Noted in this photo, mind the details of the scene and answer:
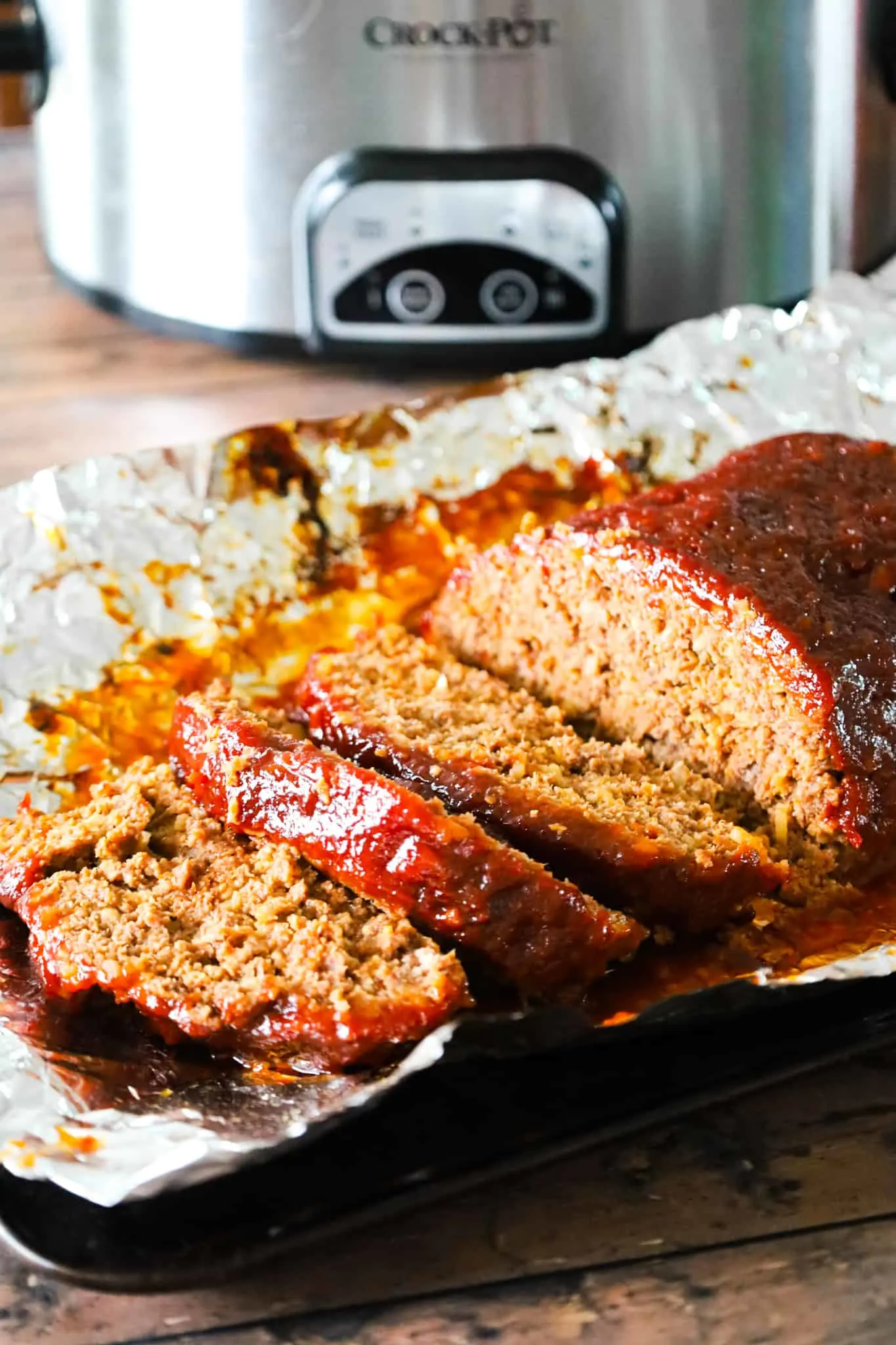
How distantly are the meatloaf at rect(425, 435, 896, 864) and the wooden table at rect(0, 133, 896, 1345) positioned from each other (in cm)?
55

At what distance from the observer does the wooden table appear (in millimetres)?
1808

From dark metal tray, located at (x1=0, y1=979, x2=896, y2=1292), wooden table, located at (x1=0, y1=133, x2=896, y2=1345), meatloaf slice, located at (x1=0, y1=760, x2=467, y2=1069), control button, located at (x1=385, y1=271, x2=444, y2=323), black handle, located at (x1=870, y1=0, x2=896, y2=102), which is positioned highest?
black handle, located at (x1=870, y1=0, x2=896, y2=102)

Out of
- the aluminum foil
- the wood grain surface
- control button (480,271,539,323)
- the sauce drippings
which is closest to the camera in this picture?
the sauce drippings

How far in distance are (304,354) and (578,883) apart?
2235 millimetres

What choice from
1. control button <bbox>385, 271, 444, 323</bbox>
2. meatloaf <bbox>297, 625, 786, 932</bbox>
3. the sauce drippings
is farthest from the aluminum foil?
control button <bbox>385, 271, 444, 323</bbox>

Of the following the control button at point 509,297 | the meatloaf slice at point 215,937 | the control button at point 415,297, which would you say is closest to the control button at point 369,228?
the control button at point 415,297

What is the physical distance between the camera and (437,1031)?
6.16ft

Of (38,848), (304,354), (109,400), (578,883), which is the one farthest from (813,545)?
(109,400)

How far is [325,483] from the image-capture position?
3.45 meters

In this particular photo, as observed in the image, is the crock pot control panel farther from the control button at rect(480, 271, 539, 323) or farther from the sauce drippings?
the sauce drippings

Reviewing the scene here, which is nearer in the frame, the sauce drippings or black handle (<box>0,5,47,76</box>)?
the sauce drippings

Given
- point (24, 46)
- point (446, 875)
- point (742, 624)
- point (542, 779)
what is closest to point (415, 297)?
point (24, 46)

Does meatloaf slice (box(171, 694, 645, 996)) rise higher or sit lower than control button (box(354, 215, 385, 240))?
lower

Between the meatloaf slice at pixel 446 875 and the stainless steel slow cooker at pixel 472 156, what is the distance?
6.40 feet
